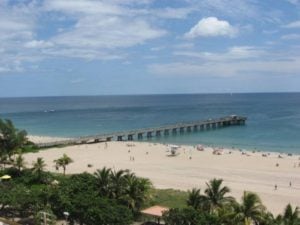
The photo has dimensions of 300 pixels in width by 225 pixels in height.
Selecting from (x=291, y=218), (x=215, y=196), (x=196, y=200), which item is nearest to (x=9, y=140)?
(x=196, y=200)

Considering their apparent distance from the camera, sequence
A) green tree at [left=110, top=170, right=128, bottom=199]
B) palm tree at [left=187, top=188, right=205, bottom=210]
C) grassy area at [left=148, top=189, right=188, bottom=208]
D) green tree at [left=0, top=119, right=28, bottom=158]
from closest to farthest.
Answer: palm tree at [left=187, top=188, right=205, bottom=210] → green tree at [left=110, top=170, right=128, bottom=199] → grassy area at [left=148, top=189, right=188, bottom=208] → green tree at [left=0, top=119, right=28, bottom=158]

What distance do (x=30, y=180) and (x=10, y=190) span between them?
784cm

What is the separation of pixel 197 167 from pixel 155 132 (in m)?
47.5

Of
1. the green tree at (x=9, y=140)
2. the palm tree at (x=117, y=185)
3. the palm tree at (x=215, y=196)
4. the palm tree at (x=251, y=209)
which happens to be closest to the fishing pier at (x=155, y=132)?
the green tree at (x=9, y=140)

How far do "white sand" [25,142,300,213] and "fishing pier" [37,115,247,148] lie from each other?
3.76 metres

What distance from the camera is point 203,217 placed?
2697cm

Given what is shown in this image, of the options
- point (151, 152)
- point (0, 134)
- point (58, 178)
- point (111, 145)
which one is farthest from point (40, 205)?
point (111, 145)

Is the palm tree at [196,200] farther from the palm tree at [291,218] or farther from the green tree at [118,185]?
the palm tree at [291,218]

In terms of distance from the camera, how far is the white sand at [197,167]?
45.0 metres

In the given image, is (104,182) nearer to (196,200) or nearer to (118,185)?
(118,185)

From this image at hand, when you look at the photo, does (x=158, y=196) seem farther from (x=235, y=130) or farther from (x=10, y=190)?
(x=235, y=130)

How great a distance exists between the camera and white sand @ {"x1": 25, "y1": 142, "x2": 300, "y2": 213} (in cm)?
4496

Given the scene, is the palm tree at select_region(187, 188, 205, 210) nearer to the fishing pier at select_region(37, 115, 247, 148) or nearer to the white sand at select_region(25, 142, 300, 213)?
the white sand at select_region(25, 142, 300, 213)

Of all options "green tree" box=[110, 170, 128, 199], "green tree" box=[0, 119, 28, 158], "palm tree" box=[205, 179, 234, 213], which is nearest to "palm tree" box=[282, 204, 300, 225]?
"palm tree" box=[205, 179, 234, 213]
